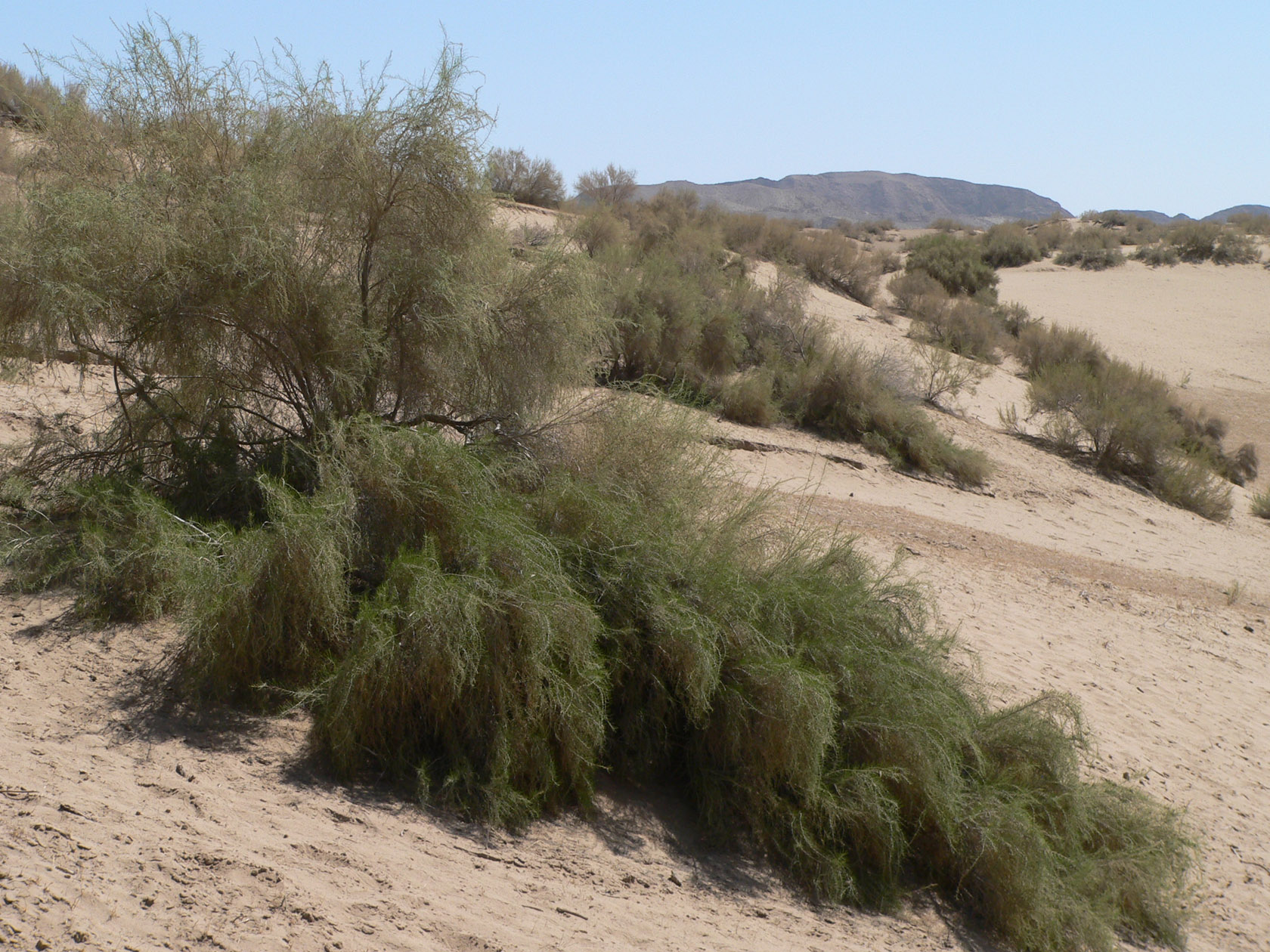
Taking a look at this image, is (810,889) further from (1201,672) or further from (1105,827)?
(1201,672)

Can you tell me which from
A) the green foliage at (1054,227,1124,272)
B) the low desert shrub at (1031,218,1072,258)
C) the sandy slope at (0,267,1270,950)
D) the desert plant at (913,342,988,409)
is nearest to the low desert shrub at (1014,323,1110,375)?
the desert plant at (913,342,988,409)

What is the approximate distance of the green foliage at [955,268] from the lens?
107 ft

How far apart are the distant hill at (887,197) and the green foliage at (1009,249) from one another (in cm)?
8912

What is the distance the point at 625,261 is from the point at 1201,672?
10.7 m

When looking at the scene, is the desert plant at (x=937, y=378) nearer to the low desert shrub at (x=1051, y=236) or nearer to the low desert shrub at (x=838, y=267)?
the low desert shrub at (x=838, y=267)

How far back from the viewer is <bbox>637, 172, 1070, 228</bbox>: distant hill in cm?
14700

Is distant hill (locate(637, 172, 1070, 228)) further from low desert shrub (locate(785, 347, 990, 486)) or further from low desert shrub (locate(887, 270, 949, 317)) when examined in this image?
low desert shrub (locate(785, 347, 990, 486))

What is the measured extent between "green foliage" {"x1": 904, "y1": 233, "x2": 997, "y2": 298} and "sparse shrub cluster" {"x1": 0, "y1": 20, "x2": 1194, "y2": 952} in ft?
88.4

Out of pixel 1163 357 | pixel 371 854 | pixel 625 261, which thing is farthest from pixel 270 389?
pixel 1163 357

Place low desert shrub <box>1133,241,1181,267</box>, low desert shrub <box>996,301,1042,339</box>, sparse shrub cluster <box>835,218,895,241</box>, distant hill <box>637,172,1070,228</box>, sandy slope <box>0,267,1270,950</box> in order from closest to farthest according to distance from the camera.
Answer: sandy slope <box>0,267,1270,950</box>, low desert shrub <box>996,301,1042,339</box>, low desert shrub <box>1133,241,1181,267</box>, sparse shrub cluster <box>835,218,895,241</box>, distant hill <box>637,172,1070,228</box>

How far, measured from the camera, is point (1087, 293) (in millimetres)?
40375

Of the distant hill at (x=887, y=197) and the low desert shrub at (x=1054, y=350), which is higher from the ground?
the distant hill at (x=887, y=197)

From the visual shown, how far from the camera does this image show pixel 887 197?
6658 inches

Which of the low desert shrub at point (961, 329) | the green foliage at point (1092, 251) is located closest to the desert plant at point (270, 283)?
the low desert shrub at point (961, 329)
